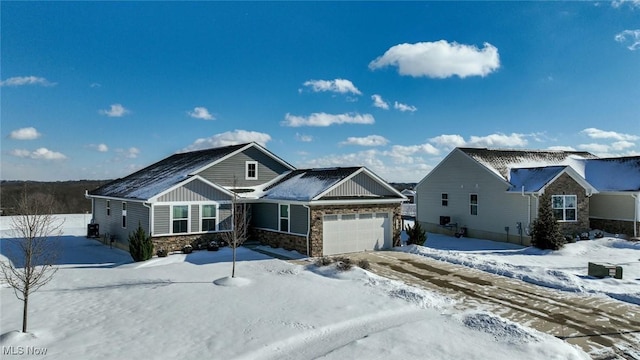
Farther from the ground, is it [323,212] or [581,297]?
[323,212]

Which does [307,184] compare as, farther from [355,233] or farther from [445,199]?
[445,199]

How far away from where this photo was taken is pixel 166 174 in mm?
26703

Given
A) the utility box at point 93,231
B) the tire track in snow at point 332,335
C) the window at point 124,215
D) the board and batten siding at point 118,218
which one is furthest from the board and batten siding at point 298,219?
the utility box at point 93,231

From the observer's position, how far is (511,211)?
2555cm

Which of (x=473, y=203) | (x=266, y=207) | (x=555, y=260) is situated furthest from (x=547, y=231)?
(x=266, y=207)

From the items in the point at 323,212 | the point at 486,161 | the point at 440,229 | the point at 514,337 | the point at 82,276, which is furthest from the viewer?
the point at 440,229

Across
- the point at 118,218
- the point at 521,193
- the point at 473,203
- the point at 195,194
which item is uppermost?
the point at 521,193

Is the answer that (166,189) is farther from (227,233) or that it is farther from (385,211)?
(385,211)

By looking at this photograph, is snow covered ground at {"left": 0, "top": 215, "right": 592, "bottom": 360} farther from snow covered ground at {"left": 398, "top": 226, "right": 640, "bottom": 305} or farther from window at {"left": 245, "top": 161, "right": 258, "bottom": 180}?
window at {"left": 245, "top": 161, "right": 258, "bottom": 180}

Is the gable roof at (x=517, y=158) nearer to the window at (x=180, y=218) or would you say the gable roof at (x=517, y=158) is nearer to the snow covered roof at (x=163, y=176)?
the snow covered roof at (x=163, y=176)

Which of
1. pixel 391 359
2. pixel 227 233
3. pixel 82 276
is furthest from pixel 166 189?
pixel 391 359

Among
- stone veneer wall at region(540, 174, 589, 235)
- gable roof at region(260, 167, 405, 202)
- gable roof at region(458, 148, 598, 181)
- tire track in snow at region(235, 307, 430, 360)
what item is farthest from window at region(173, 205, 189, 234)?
→ stone veneer wall at region(540, 174, 589, 235)

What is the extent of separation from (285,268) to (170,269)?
190 inches

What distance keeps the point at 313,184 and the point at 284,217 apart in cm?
230
